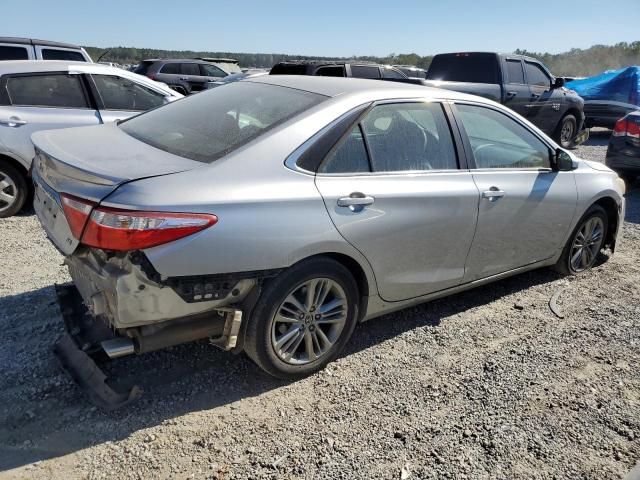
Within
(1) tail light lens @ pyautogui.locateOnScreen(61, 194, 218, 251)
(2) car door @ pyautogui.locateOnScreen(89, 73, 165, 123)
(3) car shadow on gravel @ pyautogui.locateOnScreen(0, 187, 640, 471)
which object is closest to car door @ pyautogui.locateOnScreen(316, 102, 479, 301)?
(3) car shadow on gravel @ pyautogui.locateOnScreen(0, 187, 640, 471)

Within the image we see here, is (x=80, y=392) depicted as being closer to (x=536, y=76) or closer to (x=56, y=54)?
(x=56, y=54)

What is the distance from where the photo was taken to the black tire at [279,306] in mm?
2793

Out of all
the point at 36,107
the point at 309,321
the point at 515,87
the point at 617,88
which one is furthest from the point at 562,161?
the point at 617,88

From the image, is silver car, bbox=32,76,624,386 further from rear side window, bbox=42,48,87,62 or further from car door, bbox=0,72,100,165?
rear side window, bbox=42,48,87,62

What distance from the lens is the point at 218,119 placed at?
3.19m

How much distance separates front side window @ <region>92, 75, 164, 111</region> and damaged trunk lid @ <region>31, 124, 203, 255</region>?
323cm

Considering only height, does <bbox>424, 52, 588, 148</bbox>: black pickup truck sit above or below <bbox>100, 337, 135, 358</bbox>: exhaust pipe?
above

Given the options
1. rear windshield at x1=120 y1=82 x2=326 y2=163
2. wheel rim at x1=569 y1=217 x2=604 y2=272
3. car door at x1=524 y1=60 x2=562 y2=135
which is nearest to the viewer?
rear windshield at x1=120 y1=82 x2=326 y2=163

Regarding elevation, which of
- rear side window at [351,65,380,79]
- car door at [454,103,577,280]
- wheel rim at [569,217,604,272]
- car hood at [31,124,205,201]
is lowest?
wheel rim at [569,217,604,272]

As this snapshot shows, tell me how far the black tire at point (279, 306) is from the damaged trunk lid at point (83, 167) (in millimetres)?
734

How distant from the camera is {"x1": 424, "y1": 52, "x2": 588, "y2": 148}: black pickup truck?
10.6m

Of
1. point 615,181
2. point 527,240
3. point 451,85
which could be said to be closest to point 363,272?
point 527,240

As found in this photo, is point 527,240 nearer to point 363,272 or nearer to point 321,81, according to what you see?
point 363,272

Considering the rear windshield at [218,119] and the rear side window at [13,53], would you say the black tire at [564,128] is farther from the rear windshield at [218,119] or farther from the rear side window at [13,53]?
the rear side window at [13,53]
